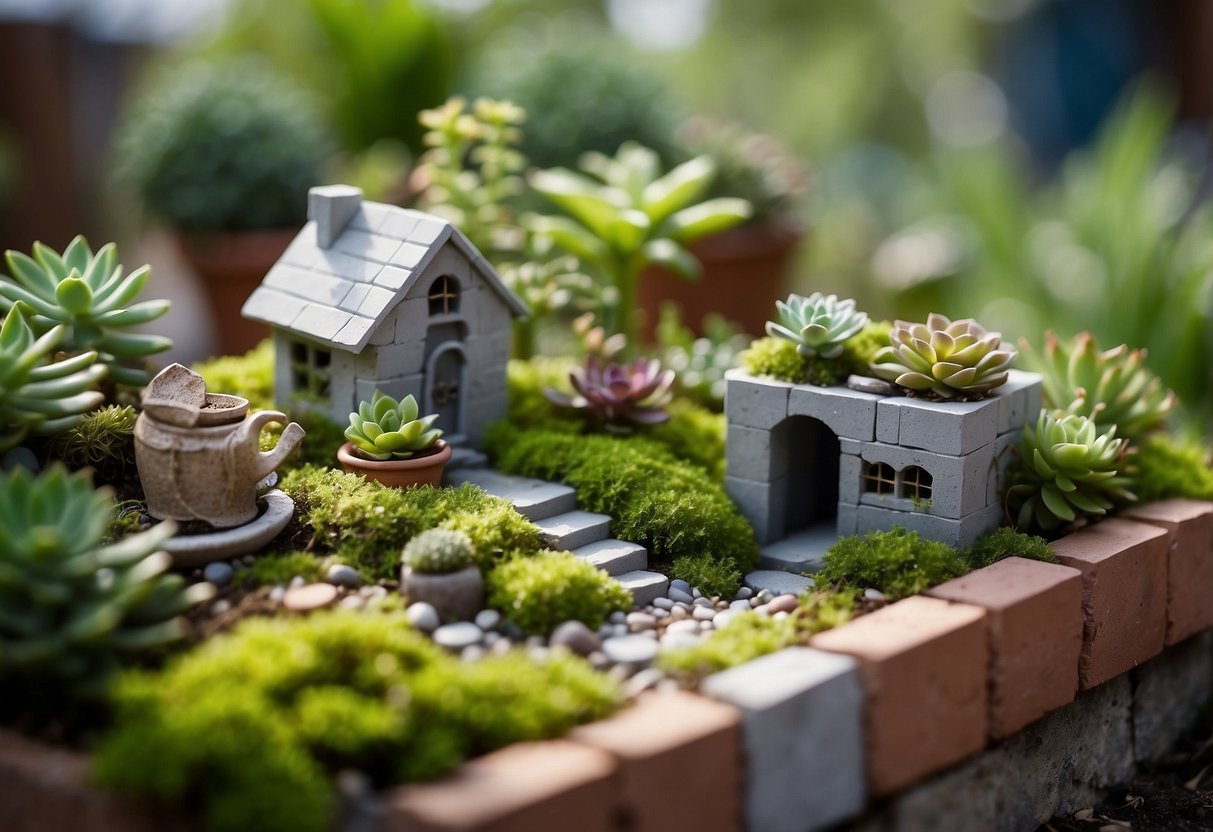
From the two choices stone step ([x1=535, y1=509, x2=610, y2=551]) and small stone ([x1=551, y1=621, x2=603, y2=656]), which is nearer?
small stone ([x1=551, y1=621, x2=603, y2=656])

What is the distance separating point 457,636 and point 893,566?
1.30 meters

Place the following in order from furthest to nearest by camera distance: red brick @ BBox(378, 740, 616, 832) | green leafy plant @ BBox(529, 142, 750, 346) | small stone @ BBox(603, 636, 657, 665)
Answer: green leafy plant @ BBox(529, 142, 750, 346), small stone @ BBox(603, 636, 657, 665), red brick @ BBox(378, 740, 616, 832)

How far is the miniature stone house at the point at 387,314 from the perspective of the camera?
4.09 m

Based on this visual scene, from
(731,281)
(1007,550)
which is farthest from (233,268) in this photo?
(1007,550)

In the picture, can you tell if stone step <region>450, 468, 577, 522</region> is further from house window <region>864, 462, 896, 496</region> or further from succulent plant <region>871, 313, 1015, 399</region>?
succulent plant <region>871, 313, 1015, 399</region>

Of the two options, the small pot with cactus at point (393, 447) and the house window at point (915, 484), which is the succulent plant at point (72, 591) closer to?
the small pot with cactus at point (393, 447)

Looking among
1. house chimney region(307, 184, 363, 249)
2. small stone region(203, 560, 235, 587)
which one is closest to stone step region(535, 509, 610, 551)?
small stone region(203, 560, 235, 587)

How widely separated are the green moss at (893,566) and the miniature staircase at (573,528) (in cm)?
53

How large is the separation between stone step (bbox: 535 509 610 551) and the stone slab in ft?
2.89

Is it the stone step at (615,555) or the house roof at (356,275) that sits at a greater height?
the house roof at (356,275)

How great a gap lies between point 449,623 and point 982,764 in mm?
1509

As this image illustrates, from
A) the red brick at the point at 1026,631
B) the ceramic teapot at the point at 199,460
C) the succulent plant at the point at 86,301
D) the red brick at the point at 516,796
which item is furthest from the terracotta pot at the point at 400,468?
the red brick at the point at 1026,631

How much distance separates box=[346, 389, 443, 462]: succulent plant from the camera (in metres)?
3.78

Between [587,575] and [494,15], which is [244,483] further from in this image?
[494,15]
